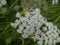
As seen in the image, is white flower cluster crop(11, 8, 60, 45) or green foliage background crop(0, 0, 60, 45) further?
green foliage background crop(0, 0, 60, 45)

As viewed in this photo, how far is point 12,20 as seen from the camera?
1.42 m

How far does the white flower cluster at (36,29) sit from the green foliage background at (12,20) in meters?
0.10

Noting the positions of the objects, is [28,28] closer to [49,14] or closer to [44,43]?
[44,43]

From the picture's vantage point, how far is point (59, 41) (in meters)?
1.28

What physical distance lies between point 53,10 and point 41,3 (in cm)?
11

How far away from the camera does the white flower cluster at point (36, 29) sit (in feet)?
3.75

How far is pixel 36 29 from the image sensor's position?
1.17 m

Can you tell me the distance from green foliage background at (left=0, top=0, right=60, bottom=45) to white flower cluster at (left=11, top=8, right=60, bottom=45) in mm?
103

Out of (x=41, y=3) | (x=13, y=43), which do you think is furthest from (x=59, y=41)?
(x=41, y=3)

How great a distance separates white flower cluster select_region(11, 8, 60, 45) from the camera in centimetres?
114

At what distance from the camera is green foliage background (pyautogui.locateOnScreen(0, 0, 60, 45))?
1.29m

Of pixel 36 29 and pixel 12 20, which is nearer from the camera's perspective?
pixel 36 29

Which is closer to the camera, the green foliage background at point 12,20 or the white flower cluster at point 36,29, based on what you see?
the white flower cluster at point 36,29

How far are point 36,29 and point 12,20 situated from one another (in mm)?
296
